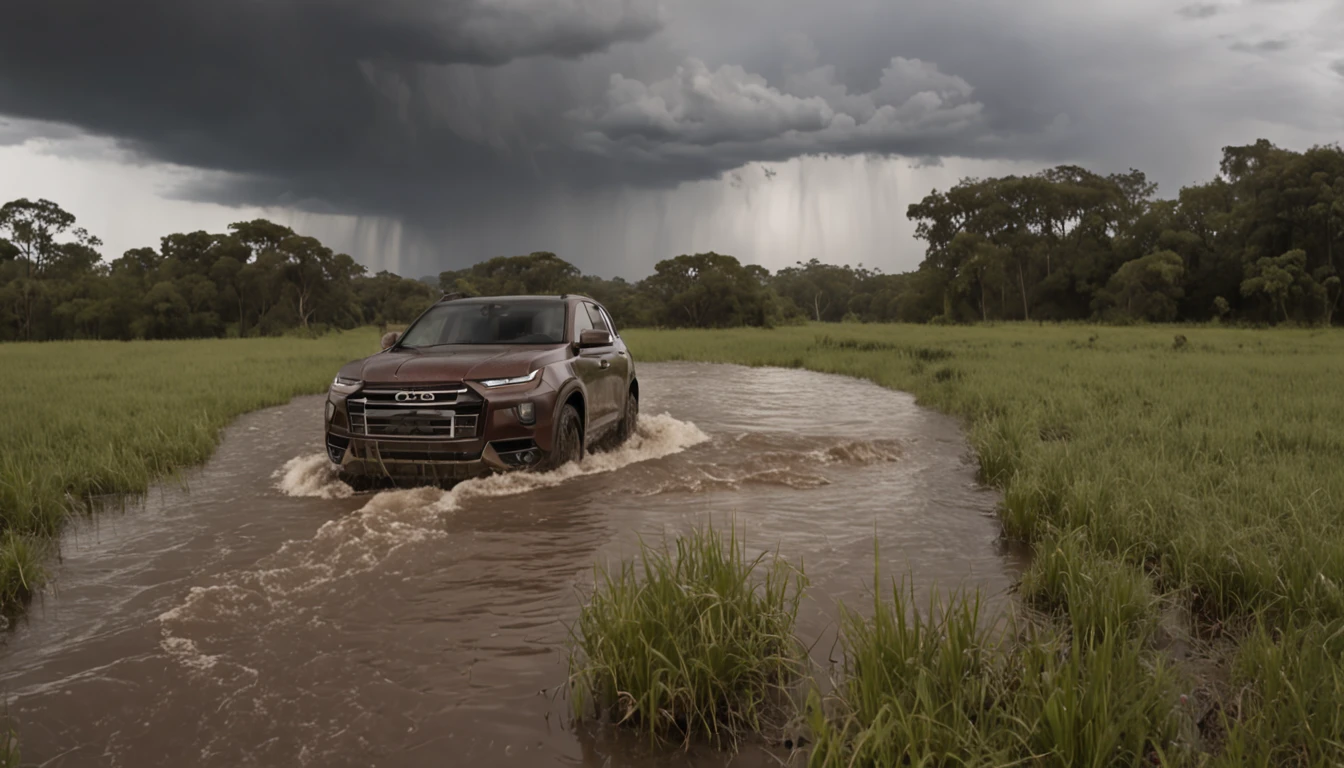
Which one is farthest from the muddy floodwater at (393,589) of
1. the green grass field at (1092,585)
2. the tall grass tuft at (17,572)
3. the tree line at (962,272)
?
the tree line at (962,272)

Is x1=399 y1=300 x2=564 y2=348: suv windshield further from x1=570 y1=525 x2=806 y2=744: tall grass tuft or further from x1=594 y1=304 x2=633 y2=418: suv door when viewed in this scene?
x1=570 y1=525 x2=806 y2=744: tall grass tuft

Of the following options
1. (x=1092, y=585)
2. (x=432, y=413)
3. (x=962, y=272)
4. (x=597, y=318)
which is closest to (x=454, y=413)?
(x=432, y=413)

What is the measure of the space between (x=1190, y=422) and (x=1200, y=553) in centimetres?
564

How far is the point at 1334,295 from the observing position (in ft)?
146

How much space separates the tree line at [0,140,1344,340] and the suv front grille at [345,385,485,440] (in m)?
43.6

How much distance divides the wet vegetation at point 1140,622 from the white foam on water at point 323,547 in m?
3.09

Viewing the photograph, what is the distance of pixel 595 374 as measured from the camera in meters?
8.52

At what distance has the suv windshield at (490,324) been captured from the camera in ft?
27.5

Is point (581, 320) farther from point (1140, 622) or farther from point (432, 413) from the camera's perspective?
point (1140, 622)

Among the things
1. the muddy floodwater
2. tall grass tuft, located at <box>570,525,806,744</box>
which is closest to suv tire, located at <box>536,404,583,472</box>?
the muddy floodwater

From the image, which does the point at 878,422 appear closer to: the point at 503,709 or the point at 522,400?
the point at 522,400

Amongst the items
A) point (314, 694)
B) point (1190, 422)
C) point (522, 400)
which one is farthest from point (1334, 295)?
point (314, 694)

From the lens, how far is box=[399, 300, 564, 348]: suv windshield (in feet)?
27.5

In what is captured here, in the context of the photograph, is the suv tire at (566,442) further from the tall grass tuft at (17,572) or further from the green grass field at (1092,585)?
the tall grass tuft at (17,572)
